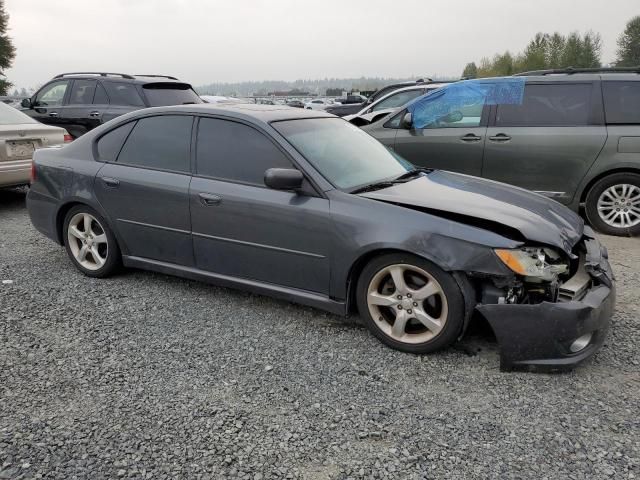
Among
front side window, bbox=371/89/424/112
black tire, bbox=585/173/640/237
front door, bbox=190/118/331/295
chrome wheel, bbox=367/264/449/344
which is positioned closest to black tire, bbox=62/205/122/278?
front door, bbox=190/118/331/295

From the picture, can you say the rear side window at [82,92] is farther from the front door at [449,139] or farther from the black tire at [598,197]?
the black tire at [598,197]

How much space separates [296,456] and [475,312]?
137 centimetres

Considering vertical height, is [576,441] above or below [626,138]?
below

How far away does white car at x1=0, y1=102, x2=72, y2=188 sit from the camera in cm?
675

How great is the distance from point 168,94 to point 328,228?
7.03 meters

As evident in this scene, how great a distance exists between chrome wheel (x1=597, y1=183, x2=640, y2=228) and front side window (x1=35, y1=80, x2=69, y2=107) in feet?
29.4

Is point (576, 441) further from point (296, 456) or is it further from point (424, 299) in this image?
point (296, 456)

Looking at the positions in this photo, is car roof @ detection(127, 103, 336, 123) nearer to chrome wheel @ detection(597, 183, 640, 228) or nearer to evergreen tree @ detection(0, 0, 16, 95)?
chrome wheel @ detection(597, 183, 640, 228)

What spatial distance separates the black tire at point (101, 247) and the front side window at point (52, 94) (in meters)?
6.23

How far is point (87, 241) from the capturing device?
4570 mm

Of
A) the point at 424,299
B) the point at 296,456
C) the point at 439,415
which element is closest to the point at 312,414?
the point at 296,456

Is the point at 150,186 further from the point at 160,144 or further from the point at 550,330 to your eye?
the point at 550,330

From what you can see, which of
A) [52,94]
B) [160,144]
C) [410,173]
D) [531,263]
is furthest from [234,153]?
[52,94]

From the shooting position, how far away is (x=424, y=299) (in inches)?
127
